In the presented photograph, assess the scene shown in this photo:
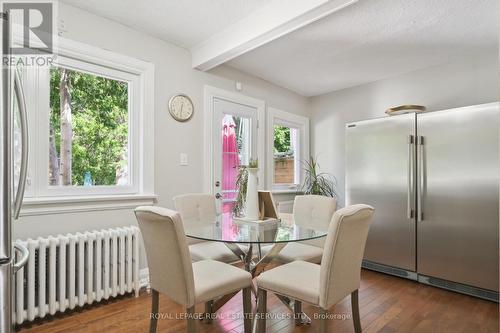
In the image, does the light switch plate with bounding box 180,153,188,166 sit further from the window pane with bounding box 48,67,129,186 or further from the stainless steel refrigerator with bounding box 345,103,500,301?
the stainless steel refrigerator with bounding box 345,103,500,301

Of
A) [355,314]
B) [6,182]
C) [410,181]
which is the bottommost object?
[355,314]

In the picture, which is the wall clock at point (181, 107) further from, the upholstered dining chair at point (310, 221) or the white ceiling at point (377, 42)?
the upholstered dining chair at point (310, 221)

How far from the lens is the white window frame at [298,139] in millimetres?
4039

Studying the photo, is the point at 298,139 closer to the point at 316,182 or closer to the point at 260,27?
the point at 316,182

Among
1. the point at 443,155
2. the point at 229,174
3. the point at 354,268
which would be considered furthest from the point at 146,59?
the point at 443,155

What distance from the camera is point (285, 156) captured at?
4457 millimetres

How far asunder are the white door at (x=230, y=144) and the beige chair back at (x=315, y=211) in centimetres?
97

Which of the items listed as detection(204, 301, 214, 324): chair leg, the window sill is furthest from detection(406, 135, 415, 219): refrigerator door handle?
the window sill

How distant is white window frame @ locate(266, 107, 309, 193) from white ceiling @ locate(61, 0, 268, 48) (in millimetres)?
1617

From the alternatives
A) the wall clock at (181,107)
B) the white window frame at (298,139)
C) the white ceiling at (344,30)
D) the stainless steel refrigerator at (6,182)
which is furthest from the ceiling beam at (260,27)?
the stainless steel refrigerator at (6,182)

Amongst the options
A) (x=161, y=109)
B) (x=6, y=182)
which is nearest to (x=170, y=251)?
(x=6, y=182)

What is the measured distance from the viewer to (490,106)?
256 cm

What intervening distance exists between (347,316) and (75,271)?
2.14 m

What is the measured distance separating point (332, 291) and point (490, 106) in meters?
2.29
